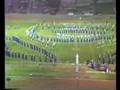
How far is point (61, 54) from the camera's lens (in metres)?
3.80

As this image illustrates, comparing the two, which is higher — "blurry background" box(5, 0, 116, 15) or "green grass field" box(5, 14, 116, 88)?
"blurry background" box(5, 0, 116, 15)

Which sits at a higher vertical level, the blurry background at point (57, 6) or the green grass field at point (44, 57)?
the blurry background at point (57, 6)

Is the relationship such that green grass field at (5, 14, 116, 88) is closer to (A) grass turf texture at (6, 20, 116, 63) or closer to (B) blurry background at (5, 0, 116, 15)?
(A) grass turf texture at (6, 20, 116, 63)

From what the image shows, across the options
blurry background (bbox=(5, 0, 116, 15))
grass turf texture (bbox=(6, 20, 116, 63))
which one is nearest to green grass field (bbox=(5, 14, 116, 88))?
grass turf texture (bbox=(6, 20, 116, 63))

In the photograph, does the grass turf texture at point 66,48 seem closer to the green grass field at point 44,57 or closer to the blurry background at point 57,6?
the green grass field at point 44,57

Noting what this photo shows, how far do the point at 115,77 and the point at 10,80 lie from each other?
3.72ft

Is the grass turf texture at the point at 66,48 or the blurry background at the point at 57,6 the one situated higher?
the blurry background at the point at 57,6

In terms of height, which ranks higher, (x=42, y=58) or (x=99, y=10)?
(x=99, y=10)

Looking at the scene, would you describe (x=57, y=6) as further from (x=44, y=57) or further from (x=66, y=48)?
(x=44, y=57)

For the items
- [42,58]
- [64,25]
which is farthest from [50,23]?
[42,58]

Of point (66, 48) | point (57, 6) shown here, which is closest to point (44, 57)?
point (66, 48)

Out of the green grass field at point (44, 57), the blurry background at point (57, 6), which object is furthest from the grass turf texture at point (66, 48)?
the blurry background at point (57, 6)

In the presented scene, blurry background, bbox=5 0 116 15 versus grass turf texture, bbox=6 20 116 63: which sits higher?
blurry background, bbox=5 0 116 15

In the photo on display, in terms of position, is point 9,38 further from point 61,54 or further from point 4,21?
point 61,54
